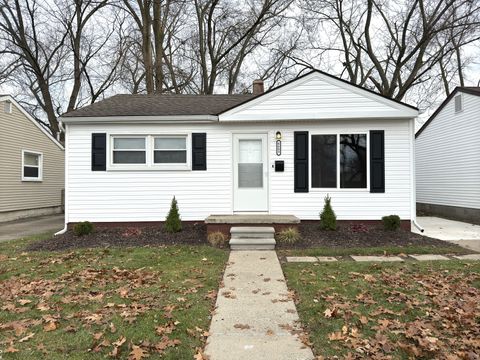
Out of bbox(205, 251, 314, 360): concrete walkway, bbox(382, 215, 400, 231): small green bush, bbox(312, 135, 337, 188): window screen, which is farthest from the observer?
bbox(312, 135, 337, 188): window screen

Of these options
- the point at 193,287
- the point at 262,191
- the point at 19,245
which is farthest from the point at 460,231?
the point at 19,245

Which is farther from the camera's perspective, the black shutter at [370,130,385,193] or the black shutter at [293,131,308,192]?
the black shutter at [293,131,308,192]

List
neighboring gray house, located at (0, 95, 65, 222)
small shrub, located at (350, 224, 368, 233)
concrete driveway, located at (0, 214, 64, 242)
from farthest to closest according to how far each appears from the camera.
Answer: neighboring gray house, located at (0, 95, 65, 222) < concrete driveway, located at (0, 214, 64, 242) < small shrub, located at (350, 224, 368, 233)

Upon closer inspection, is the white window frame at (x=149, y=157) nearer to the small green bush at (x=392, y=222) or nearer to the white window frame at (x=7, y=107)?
the small green bush at (x=392, y=222)

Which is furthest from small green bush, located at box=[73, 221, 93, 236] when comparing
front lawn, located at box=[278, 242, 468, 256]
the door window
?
front lawn, located at box=[278, 242, 468, 256]

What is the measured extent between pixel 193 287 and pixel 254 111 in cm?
561

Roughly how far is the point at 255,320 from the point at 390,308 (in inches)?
62.5

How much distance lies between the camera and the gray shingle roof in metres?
9.90

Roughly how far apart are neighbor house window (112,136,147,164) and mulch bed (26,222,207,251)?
72.3 inches

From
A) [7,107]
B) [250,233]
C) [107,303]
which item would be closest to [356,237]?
[250,233]

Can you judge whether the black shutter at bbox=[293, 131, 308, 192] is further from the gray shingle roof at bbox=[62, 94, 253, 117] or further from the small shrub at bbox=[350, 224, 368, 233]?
the gray shingle roof at bbox=[62, 94, 253, 117]

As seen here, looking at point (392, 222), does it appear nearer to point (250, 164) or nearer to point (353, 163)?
point (353, 163)

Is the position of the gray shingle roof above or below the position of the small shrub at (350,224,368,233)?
above

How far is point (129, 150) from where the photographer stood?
32.6ft
